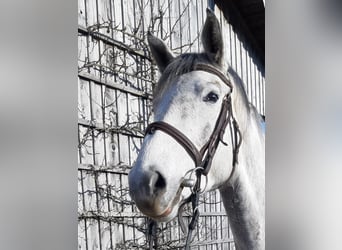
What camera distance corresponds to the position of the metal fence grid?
0.96 metres

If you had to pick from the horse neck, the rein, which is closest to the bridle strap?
the rein

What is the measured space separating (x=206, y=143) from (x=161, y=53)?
8.5 inches

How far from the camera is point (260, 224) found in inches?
34.4

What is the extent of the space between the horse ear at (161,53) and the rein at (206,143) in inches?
3.4

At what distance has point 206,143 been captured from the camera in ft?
2.52

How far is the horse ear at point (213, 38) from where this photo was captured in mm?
780

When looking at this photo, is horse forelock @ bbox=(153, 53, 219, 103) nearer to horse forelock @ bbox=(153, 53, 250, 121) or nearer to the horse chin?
horse forelock @ bbox=(153, 53, 250, 121)

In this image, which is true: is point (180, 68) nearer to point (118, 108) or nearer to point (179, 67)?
point (179, 67)

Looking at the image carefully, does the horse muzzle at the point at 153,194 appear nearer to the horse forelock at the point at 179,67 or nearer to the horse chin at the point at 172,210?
the horse chin at the point at 172,210

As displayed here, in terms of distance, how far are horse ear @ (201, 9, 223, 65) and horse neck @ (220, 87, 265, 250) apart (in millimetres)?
113

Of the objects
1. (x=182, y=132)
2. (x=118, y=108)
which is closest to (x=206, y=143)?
(x=182, y=132)
